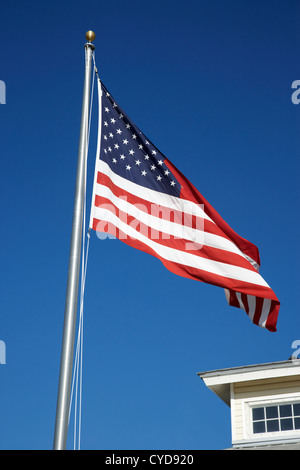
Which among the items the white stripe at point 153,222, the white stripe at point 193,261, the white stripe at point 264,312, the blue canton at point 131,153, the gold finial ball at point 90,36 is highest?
the gold finial ball at point 90,36

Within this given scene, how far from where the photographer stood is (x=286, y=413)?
50.6 ft

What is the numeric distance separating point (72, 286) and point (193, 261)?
2340 mm

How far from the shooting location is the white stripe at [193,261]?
9824mm

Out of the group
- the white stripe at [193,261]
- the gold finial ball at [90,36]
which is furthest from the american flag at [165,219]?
the gold finial ball at [90,36]

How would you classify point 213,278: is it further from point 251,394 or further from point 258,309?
point 251,394

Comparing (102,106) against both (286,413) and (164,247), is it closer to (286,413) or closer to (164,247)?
(164,247)

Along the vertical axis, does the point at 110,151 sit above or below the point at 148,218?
above

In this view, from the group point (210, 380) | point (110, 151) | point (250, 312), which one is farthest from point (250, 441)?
point (110, 151)

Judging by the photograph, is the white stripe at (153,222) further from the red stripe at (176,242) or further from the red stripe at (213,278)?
the red stripe at (213,278)

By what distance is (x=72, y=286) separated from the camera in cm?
850
